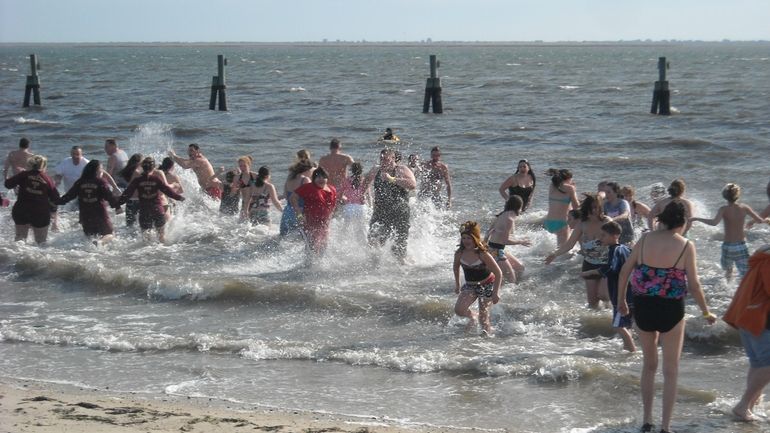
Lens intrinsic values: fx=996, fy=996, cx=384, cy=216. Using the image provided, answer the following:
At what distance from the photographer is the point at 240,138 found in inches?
1137

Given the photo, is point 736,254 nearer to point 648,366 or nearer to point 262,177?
point 648,366

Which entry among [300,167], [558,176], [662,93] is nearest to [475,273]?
[558,176]

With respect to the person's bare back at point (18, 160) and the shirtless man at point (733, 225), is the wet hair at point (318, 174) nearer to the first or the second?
the shirtless man at point (733, 225)

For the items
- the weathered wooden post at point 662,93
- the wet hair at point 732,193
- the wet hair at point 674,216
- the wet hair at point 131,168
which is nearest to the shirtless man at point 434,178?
the wet hair at point 131,168

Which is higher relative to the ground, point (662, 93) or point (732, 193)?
point (662, 93)

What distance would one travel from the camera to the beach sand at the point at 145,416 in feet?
20.9

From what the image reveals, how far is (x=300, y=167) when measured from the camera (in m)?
12.3

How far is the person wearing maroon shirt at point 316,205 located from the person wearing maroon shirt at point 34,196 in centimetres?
313

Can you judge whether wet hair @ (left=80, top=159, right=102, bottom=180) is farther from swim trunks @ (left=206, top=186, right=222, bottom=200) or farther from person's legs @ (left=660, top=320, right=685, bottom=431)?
person's legs @ (left=660, top=320, right=685, bottom=431)

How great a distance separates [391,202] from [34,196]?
446 centimetres

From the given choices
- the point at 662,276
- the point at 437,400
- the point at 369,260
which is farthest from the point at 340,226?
the point at 662,276

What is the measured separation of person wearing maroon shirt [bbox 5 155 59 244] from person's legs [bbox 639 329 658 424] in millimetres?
8215

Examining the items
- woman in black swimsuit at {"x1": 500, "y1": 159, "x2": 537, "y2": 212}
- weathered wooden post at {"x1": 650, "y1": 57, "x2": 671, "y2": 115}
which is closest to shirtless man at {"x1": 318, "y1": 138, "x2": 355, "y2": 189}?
woman in black swimsuit at {"x1": 500, "y1": 159, "x2": 537, "y2": 212}

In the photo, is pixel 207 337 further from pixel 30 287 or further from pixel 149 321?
pixel 30 287
